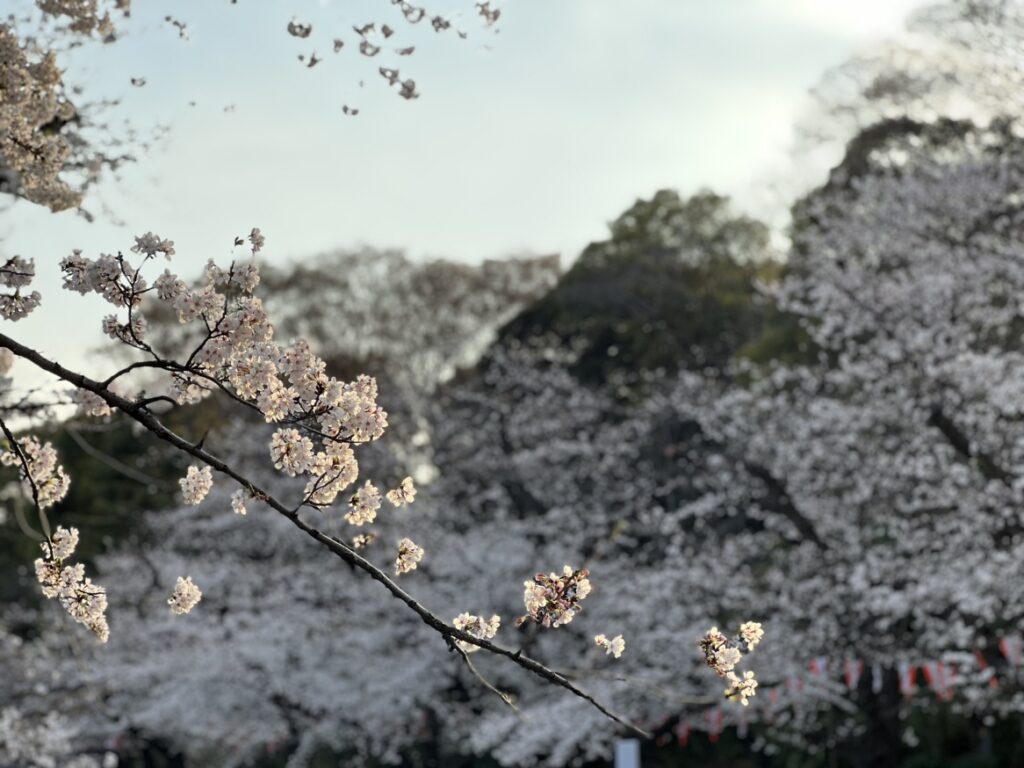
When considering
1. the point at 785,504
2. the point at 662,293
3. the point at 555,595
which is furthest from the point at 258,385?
the point at 662,293

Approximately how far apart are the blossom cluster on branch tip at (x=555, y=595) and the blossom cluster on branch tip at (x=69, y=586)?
3.97 feet

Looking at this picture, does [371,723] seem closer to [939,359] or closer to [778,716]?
[778,716]

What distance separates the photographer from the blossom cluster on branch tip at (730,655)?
13.2 ft

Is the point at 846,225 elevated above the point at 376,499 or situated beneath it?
elevated above

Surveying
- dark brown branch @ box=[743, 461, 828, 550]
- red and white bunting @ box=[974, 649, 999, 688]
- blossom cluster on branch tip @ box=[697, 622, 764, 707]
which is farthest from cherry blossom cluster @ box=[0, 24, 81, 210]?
dark brown branch @ box=[743, 461, 828, 550]

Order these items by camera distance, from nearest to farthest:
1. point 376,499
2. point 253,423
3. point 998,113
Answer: point 376,499, point 998,113, point 253,423

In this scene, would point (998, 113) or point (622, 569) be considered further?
point (622, 569)

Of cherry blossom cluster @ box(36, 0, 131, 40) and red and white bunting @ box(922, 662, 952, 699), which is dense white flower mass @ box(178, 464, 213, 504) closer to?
cherry blossom cluster @ box(36, 0, 131, 40)

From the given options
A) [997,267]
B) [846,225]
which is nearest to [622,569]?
[846,225]

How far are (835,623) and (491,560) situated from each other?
645 cm

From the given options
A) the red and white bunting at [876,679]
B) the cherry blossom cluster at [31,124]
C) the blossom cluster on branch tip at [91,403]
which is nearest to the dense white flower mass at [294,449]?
the blossom cluster on branch tip at [91,403]

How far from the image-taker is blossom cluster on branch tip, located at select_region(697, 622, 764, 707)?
4013mm

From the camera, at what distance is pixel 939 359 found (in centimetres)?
1531

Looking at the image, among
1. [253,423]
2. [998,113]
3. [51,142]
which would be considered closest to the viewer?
[51,142]
